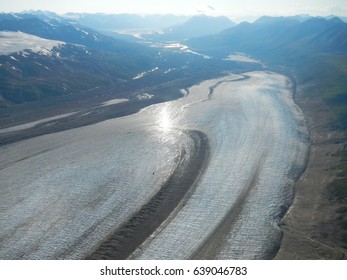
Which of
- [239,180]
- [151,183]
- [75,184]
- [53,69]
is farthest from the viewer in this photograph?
[53,69]

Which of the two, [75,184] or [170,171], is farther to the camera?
[170,171]

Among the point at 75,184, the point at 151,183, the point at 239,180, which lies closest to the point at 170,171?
the point at 151,183

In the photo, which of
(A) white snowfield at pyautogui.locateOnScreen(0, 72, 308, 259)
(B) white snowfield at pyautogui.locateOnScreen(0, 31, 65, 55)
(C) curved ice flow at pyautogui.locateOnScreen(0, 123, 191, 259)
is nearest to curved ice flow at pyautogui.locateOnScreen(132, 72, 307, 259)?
(A) white snowfield at pyautogui.locateOnScreen(0, 72, 308, 259)

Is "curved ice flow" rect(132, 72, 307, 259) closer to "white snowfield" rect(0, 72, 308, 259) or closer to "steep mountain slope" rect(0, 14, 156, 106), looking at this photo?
"white snowfield" rect(0, 72, 308, 259)

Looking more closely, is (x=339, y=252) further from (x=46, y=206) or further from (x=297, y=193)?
(x=46, y=206)

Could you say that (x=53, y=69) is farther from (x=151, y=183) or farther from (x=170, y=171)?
(x=151, y=183)

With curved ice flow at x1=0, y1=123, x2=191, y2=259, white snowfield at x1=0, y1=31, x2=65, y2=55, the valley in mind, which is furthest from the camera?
white snowfield at x1=0, y1=31, x2=65, y2=55
